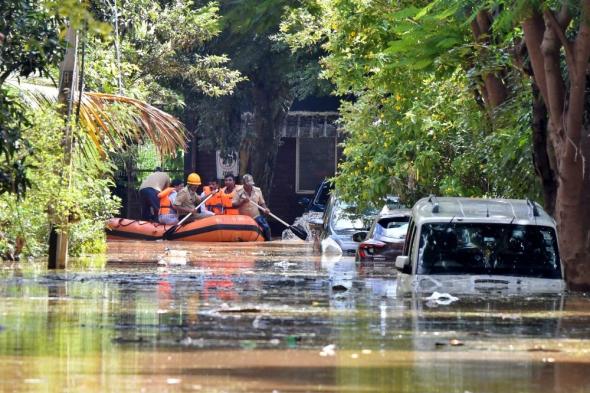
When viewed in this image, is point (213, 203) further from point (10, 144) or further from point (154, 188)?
point (10, 144)

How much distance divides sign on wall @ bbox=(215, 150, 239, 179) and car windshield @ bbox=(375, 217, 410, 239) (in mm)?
24475

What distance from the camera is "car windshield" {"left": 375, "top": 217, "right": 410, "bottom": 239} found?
92.5ft

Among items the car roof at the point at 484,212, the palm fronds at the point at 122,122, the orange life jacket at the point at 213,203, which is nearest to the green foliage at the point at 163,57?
the palm fronds at the point at 122,122

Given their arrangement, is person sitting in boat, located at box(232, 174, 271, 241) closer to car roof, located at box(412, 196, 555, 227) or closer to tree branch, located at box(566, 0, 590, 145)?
tree branch, located at box(566, 0, 590, 145)

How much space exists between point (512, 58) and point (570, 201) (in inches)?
→ 128

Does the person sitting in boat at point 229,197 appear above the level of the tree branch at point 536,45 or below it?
below

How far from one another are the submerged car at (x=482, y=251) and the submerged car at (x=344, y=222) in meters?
15.2

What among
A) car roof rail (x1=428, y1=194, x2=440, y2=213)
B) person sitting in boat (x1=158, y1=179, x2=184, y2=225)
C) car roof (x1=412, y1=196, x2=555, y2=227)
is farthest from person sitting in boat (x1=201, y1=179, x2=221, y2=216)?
car roof (x1=412, y1=196, x2=555, y2=227)

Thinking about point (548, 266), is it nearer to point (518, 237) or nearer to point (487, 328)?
point (518, 237)

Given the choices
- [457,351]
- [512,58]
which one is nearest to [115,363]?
[457,351]

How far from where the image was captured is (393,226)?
28234mm

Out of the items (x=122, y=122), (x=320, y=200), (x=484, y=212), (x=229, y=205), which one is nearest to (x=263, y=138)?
(x=320, y=200)

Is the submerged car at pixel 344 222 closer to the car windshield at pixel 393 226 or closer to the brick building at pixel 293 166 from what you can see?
the car windshield at pixel 393 226

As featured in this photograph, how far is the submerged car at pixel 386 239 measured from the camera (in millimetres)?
28062
